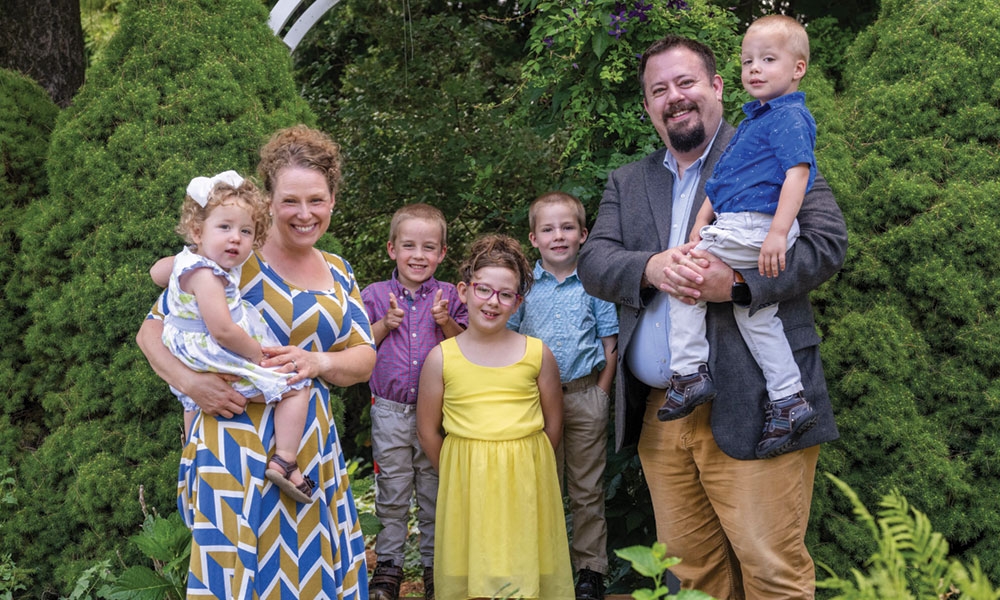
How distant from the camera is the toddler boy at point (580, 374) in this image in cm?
350

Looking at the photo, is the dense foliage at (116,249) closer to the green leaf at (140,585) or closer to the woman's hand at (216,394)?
the green leaf at (140,585)

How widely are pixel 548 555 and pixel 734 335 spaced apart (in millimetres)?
1127

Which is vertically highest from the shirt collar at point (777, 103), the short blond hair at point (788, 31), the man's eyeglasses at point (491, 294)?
the short blond hair at point (788, 31)

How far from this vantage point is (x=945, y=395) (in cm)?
320

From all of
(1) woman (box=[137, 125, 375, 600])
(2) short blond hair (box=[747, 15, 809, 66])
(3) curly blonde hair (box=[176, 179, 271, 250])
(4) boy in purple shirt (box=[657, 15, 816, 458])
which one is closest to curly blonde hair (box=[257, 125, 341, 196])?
(1) woman (box=[137, 125, 375, 600])

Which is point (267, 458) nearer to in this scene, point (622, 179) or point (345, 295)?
point (345, 295)

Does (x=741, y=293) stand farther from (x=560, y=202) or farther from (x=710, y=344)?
(x=560, y=202)

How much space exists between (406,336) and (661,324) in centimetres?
114

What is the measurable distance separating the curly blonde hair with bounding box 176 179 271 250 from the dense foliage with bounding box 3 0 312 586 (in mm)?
1001

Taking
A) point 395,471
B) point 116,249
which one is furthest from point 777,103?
point 116,249

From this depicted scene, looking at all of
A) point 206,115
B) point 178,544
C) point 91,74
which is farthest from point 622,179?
point 91,74

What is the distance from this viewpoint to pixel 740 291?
2.72 m

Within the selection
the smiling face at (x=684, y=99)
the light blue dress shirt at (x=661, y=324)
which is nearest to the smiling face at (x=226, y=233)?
the light blue dress shirt at (x=661, y=324)

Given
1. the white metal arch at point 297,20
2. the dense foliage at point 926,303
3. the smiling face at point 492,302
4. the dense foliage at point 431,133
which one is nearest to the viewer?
the dense foliage at point 926,303
